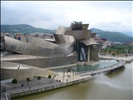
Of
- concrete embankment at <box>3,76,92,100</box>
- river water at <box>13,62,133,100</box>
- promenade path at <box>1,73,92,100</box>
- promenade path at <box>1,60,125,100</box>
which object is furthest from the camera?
river water at <box>13,62,133,100</box>

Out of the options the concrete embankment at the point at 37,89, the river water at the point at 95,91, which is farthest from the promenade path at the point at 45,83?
the river water at the point at 95,91

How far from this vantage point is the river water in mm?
19109

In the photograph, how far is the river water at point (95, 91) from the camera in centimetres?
1911

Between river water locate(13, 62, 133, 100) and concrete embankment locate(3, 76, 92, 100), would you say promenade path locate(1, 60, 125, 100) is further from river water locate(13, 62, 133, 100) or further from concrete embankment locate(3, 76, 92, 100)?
river water locate(13, 62, 133, 100)

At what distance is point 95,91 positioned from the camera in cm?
2128

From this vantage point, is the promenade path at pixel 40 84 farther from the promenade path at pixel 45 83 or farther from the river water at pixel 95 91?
the river water at pixel 95 91

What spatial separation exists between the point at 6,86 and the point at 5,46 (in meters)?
9.03

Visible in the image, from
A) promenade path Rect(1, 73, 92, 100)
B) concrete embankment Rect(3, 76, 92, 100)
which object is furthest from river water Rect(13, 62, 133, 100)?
promenade path Rect(1, 73, 92, 100)

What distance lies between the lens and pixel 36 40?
29.3 meters

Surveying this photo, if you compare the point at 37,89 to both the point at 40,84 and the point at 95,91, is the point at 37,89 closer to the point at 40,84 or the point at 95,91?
the point at 40,84

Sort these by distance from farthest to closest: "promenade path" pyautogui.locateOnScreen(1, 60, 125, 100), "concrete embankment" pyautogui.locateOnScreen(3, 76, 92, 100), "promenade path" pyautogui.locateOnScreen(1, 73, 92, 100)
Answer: "promenade path" pyautogui.locateOnScreen(1, 73, 92, 100)
"promenade path" pyautogui.locateOnScreen(1, 60, 125, 100)
"concrete embankment" pyautogui.locateOnScreen(3, 76, 92, 100)

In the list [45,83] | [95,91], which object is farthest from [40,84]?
[95,91]

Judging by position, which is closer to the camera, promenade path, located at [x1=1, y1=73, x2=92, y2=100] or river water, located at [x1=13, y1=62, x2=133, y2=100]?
promenade path, located at [x1=1, y1=73, x2=92, y2=100]

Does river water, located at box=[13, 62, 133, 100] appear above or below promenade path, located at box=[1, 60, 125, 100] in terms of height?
below
